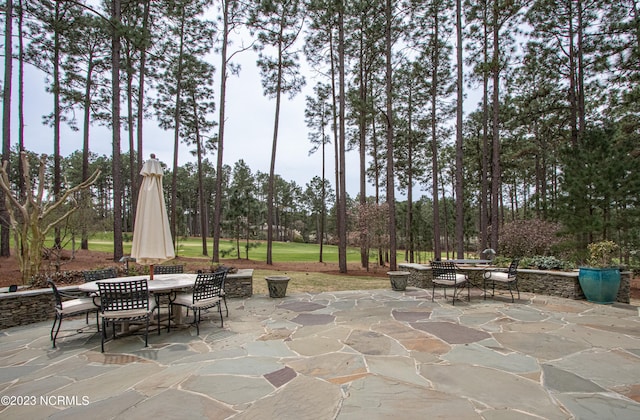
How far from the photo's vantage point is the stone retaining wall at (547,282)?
21.5 ft

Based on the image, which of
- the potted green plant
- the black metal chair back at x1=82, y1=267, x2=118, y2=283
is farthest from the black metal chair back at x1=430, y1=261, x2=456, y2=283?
the black metal chair back at x1=82, y1=267, x2=118, y2=283

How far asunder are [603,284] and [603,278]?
121mm

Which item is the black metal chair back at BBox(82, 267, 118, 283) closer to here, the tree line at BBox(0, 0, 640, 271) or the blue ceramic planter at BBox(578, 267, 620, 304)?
the tree line at BBox(0, 0, 640, 271)

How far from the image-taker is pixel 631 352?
355cm

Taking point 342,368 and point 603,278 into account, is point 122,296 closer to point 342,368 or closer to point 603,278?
point 342,368

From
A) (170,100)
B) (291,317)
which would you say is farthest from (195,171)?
(291,317)

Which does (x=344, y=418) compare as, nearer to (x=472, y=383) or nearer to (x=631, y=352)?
(x=472, y=383)

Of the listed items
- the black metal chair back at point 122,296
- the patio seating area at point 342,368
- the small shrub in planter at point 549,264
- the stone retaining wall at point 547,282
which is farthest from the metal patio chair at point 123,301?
the small shrub in planter at point 549,264

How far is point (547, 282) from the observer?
7.11 m

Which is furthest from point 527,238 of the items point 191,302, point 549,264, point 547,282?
point 191,302

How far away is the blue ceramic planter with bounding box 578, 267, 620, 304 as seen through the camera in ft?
20.0

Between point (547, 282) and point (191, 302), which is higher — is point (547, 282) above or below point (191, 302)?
below

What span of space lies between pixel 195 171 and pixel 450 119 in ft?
141

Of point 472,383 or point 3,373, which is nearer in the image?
point 472,383
